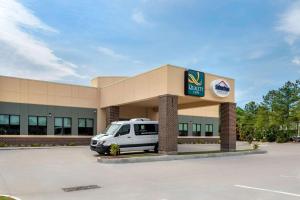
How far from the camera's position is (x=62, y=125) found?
102 feet

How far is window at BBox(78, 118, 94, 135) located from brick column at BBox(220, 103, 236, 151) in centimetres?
1343

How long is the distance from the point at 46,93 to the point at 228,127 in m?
16.7

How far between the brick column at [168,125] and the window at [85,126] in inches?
511

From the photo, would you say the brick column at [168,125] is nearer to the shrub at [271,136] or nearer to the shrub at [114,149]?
the shrub at [114,149]

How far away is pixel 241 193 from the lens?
9.23 meters

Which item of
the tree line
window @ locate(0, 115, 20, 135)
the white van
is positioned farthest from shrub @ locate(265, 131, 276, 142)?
window @ locate(0, 115, 20, 135)

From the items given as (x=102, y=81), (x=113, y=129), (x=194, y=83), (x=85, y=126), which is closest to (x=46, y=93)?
(x=85, y=126)

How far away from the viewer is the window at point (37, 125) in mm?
29541

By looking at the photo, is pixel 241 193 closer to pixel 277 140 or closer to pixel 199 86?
pixel 199 86

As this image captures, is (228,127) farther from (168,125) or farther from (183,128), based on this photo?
(183,128)

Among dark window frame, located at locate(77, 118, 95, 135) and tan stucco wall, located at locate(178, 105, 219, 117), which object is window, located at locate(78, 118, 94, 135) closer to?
dark window frame, located at locate(77, 118, 95, 135)

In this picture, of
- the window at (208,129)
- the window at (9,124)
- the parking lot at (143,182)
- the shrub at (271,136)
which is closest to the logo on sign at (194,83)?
the parking lot at (143,182)

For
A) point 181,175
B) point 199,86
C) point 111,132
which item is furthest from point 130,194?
point 199,86

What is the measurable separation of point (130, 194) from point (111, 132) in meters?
12.0
